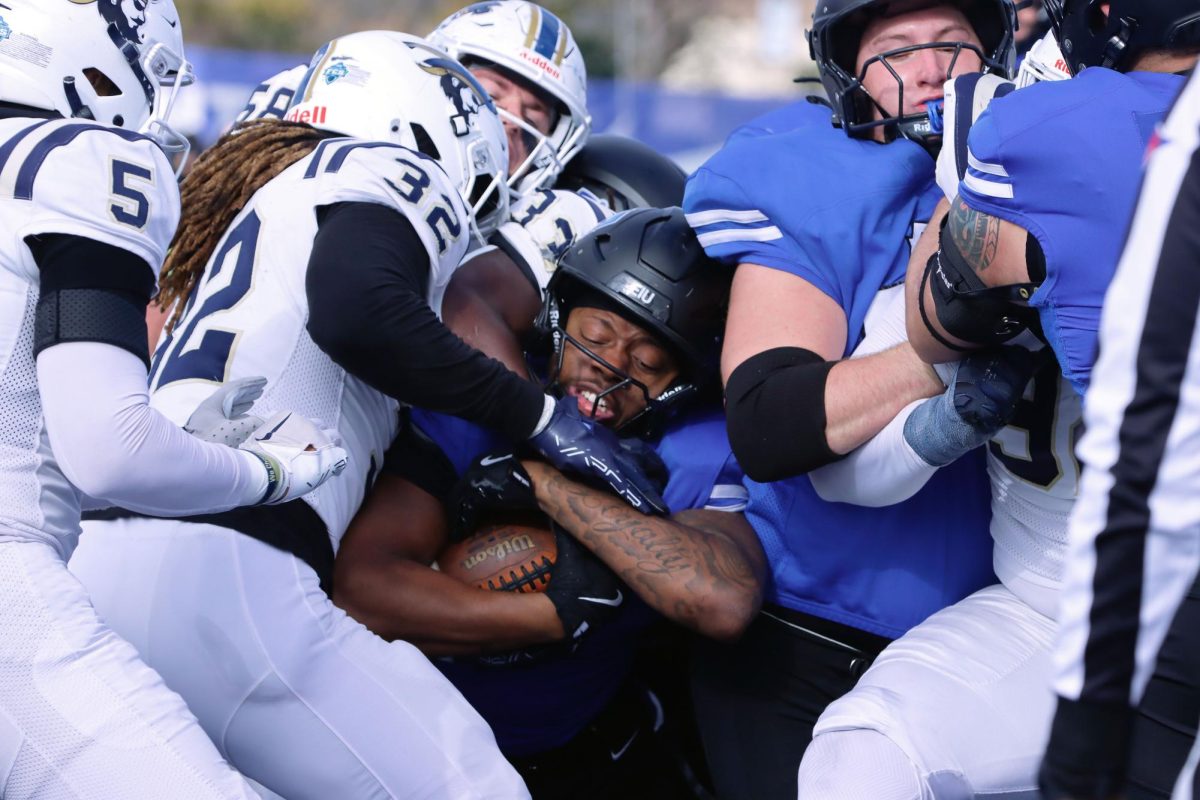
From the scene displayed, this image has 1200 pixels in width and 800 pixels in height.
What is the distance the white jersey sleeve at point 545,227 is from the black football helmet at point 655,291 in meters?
0.15

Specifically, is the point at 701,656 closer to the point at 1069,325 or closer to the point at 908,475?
the point at 908,475

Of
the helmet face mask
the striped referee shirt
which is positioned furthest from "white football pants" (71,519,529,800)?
the helmet face mask

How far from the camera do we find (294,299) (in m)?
2.58

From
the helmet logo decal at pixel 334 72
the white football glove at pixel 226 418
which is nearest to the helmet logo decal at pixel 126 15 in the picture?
the white football glove at pixel 226 418

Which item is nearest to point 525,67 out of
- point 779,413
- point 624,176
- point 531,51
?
point 531,51

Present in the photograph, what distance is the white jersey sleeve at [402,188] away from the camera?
259 cm

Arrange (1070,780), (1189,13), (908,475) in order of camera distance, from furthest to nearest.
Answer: (908,475), (1189,13), (1070,780)

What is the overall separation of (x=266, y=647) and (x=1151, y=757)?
1487 mm

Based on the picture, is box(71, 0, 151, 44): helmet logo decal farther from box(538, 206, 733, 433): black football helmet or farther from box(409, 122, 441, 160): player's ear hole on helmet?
box(538, 206, 733, 433): black football helmet

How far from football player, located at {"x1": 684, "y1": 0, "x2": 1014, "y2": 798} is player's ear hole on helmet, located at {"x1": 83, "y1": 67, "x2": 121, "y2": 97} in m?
1.23

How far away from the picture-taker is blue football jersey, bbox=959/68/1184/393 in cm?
181

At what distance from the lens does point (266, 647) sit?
2.32 m

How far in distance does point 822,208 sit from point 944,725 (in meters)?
1.09

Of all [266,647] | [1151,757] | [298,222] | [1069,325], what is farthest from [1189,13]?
[266,647]
